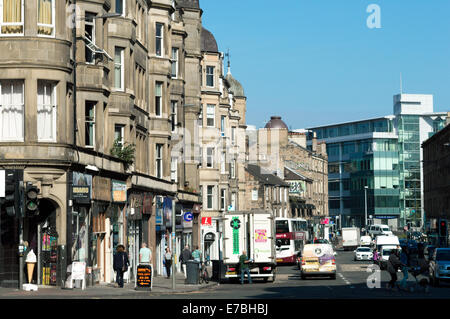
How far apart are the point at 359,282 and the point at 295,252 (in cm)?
3293

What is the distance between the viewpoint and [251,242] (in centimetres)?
4666

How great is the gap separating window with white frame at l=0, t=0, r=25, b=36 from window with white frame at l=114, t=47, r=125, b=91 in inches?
380

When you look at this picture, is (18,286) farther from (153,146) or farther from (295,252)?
(295,252)

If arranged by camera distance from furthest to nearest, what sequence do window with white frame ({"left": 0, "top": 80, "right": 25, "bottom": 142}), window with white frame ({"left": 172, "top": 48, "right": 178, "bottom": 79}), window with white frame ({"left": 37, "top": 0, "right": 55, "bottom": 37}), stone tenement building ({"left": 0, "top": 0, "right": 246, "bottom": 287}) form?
window with white frame ({"left": 172, "top": 48, "right": 178, "bottom": 79})
window with white frame ({"left": 37, "top": 0, "right": 55, "bottom": 37})
window with white frame ({"left": 0, "top": 80, "right": 25, "bottom": 142})
stone tenement building ({"left": 0, "top": 0, "right": 246, "bottom": 287})

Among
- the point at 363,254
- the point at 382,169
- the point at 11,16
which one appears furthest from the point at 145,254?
the point at 382,169

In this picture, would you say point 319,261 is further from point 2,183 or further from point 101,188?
point 2,183

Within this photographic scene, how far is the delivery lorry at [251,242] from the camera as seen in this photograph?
152 ft

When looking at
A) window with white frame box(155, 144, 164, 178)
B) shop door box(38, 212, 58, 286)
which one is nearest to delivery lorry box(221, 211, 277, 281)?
window with white frame box(155, 144, 164, 178)

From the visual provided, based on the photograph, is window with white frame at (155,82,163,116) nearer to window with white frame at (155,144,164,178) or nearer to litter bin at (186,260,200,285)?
window with white frame at (155,144,164,178)

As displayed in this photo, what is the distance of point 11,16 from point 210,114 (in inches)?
1752

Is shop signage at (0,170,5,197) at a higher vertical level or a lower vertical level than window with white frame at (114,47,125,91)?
lower

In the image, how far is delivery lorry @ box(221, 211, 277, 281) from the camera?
46312 mm

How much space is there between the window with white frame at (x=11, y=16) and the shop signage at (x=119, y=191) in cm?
983
